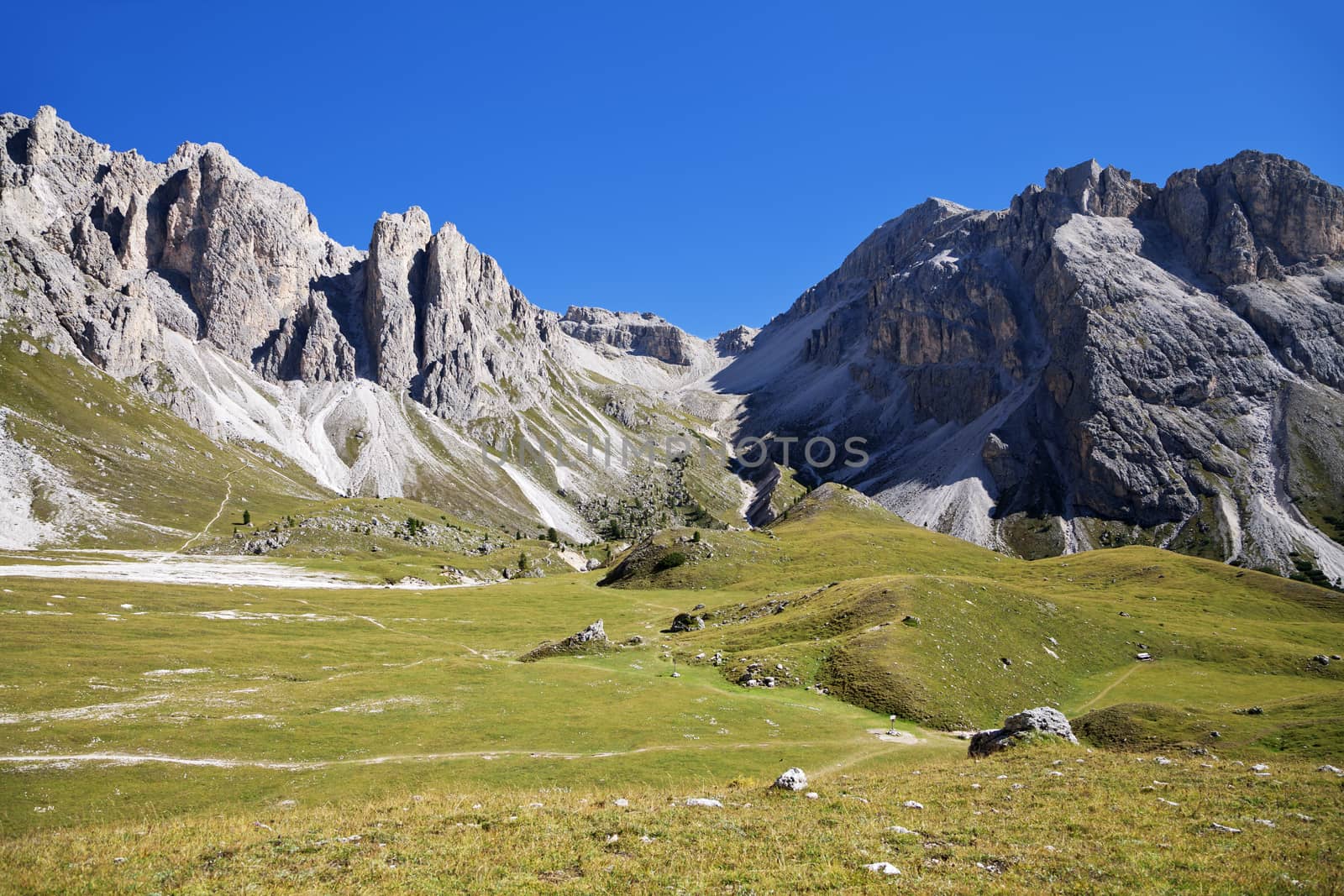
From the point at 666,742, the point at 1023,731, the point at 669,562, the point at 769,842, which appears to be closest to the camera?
the point at 769,842

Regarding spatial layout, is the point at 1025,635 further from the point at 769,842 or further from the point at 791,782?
the point at 769,842

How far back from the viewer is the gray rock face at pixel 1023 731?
3428 centimetres

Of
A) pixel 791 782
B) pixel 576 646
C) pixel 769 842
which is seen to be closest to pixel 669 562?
pixel 576 646

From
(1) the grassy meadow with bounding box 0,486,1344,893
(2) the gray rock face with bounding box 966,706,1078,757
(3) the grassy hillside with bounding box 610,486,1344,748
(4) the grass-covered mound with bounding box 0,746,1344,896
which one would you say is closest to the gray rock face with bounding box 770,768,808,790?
(4) the grass-covered mound with bounding box 0,746,1344,896

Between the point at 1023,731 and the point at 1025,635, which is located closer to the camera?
the point at 1023,731

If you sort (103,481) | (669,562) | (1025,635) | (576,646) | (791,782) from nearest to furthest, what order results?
(791,782)
(576,646)
(1025,635)
(669,562)
(103,481)

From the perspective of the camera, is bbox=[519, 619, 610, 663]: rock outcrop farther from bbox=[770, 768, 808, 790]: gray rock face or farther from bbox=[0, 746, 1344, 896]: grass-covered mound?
bbox=[770, 768, 808, 790]: gray rock face

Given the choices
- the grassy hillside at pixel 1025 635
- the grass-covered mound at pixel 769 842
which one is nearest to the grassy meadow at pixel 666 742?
the grass-covered mound at pixel 769 842

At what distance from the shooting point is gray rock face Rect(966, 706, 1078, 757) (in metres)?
34.3

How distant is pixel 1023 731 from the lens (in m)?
34.5

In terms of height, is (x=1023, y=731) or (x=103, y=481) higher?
(x=103, y=481)

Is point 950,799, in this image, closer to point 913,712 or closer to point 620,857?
point 620,857

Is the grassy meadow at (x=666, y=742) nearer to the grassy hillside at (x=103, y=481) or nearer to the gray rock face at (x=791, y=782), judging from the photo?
the gray rock face at (x=791, y=782)

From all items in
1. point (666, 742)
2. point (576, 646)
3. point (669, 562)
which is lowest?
point (666, 742)
